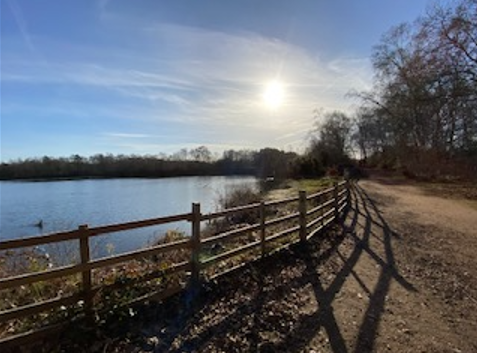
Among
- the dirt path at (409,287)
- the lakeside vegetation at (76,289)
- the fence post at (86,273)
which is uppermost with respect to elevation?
the fence post at (86,273)

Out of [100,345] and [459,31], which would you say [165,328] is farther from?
[459,31]

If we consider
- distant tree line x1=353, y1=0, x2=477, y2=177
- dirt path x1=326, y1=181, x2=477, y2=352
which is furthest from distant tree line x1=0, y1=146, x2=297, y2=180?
dirt path x1=326, y1=181, x2=477, y2=352

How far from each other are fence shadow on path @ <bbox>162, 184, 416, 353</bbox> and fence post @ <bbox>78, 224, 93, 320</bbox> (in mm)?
1148

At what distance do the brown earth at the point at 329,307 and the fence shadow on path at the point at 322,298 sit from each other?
0.01 m

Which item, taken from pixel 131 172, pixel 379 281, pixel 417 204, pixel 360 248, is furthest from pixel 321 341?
pixel 131 172

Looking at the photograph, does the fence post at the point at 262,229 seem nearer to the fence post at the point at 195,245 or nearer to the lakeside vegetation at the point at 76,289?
the lakeside vegetation at the point at 76,289

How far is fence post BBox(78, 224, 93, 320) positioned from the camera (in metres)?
4.27

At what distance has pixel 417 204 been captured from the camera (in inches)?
706

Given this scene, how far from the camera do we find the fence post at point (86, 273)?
14.0 feet

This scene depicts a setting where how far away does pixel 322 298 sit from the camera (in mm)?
5684

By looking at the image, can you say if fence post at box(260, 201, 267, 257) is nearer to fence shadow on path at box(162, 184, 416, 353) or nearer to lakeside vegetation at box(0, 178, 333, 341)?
lakeside vegetation at box(0, 178, 333, 341)

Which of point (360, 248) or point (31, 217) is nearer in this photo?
point (360, 248)

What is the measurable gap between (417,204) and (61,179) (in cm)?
6078

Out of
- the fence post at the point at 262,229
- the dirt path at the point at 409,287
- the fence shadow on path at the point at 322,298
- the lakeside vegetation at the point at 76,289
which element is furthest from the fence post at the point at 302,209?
the lakeside vegetation at the point at 76,289
